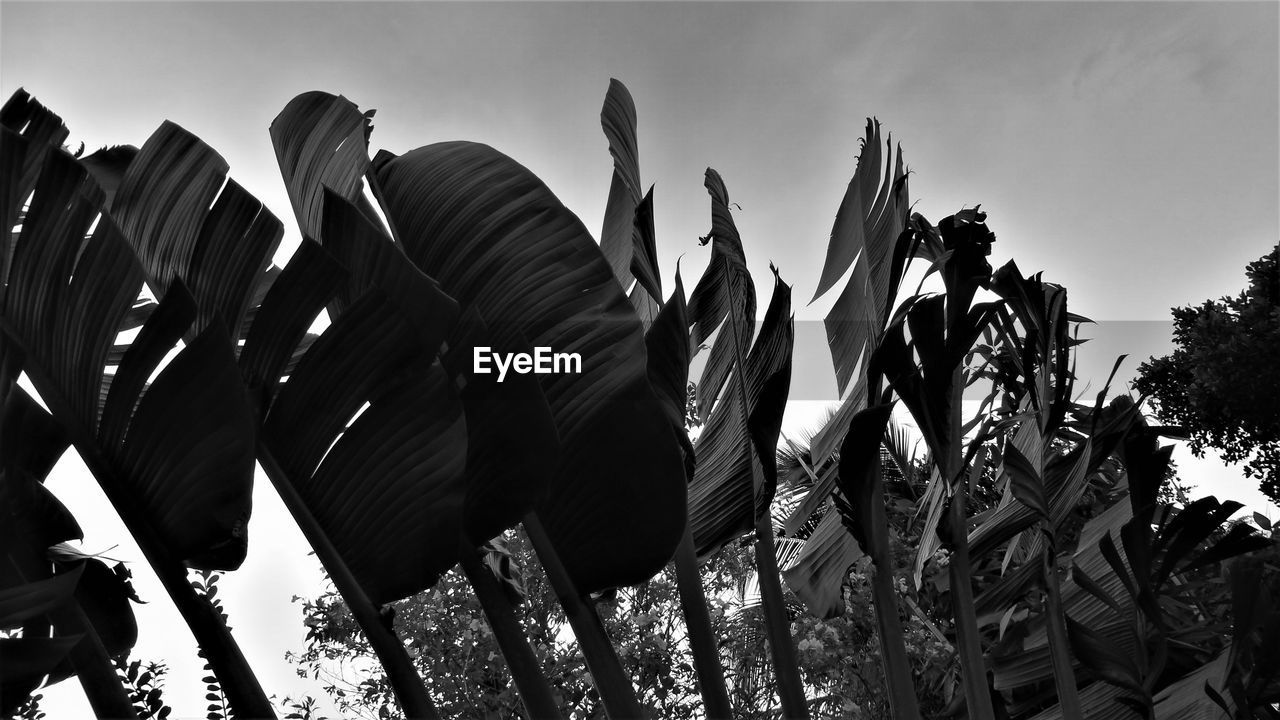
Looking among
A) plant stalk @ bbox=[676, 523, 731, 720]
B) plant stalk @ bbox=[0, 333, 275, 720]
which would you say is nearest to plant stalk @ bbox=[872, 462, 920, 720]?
plant stalk @ bbox=[676, 523, 731, 720]

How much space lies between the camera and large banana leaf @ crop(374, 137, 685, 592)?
118 cm

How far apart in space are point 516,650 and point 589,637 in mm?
113

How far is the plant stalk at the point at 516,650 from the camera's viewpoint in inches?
48.0

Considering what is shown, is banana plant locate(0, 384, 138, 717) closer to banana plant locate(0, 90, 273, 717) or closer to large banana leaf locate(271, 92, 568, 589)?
banana plant locate(0, 90, 273, 717)

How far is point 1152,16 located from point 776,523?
3066mm

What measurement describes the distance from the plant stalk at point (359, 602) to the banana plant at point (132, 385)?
10cm

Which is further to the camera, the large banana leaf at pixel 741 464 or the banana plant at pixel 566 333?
the large banana leaf at pixel 741 464

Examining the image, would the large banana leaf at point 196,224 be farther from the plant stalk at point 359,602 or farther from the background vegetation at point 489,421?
the plant stalk at point 359,602

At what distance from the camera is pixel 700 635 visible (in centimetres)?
138

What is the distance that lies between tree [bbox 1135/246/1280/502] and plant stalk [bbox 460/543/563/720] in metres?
6.23

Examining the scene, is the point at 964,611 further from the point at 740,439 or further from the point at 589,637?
the point at 589,637

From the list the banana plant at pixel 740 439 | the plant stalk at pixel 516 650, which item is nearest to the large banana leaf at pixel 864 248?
the banana plant at pixel 740 439

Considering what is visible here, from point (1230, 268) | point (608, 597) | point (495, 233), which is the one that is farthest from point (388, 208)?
point (1230, 268)

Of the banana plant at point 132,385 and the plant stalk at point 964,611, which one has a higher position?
the banana plant at point 132,385
